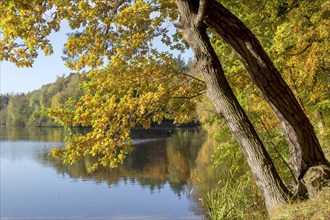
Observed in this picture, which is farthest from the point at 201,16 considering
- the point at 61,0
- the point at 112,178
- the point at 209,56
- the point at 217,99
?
the point at 112,178

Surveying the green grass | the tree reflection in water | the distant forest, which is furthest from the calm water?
the distant forest

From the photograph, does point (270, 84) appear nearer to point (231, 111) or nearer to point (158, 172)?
point (231, 111)

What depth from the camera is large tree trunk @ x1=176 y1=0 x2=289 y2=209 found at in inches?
170

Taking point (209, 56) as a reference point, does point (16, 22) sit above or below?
above

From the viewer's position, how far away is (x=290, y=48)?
23.8 feet

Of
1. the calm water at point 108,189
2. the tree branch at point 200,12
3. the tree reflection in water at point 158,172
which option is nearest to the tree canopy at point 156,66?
the tree branch at point 200,12

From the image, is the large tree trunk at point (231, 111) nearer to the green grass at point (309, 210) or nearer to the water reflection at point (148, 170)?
the green grass at point (309, 210)

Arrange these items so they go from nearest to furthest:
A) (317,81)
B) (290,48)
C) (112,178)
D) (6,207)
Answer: (290,48) < (317,81) < (6,207) < (112,178)

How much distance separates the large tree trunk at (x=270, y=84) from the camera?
4363 millimetres

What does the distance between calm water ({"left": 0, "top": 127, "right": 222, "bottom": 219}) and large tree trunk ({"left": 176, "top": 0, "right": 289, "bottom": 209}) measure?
7354 millimetres

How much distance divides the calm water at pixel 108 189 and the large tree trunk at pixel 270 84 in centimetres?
736

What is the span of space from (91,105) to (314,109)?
4297 mm

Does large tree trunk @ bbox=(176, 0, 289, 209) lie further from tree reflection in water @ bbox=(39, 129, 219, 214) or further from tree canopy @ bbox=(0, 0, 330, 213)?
tree reflection in water @ bbox=(39, 129, 219, 214)

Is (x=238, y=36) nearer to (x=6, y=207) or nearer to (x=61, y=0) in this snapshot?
(x=61, y=0)
